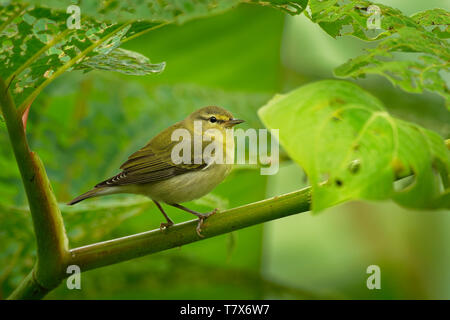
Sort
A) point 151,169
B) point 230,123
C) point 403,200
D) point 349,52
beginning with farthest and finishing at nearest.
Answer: point 349,52 < point 230,123 < point 151,169 < point 403,200

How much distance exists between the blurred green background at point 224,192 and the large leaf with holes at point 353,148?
1039 millimetres

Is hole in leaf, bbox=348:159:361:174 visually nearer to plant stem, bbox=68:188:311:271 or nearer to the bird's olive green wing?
plant stem, bbox=68:188:311:271

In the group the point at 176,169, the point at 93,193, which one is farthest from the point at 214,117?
the point at 93,193

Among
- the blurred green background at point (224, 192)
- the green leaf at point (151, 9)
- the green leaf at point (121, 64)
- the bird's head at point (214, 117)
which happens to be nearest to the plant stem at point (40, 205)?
the green leaf at point (121, 64)

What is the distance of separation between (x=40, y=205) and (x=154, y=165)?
130cm

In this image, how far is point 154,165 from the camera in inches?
104

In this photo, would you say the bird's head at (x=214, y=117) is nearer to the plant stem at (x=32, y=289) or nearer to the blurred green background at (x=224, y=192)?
the blurred green background at (x=224, y=192)

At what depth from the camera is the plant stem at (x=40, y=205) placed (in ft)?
4.21

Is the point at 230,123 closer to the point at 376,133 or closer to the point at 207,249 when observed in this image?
the point at 207,249

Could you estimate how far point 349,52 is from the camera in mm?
3475

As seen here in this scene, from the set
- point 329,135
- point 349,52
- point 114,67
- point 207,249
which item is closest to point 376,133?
point 329,135

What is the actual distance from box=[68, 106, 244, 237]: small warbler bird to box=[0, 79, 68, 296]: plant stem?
731 millimetres

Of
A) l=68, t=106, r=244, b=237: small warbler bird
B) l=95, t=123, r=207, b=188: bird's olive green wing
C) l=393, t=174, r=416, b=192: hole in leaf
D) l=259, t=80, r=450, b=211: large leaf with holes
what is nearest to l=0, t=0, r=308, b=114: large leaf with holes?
l=259, t=80, r=450, b=211: large leaf with holes

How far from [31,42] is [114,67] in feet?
0.68
